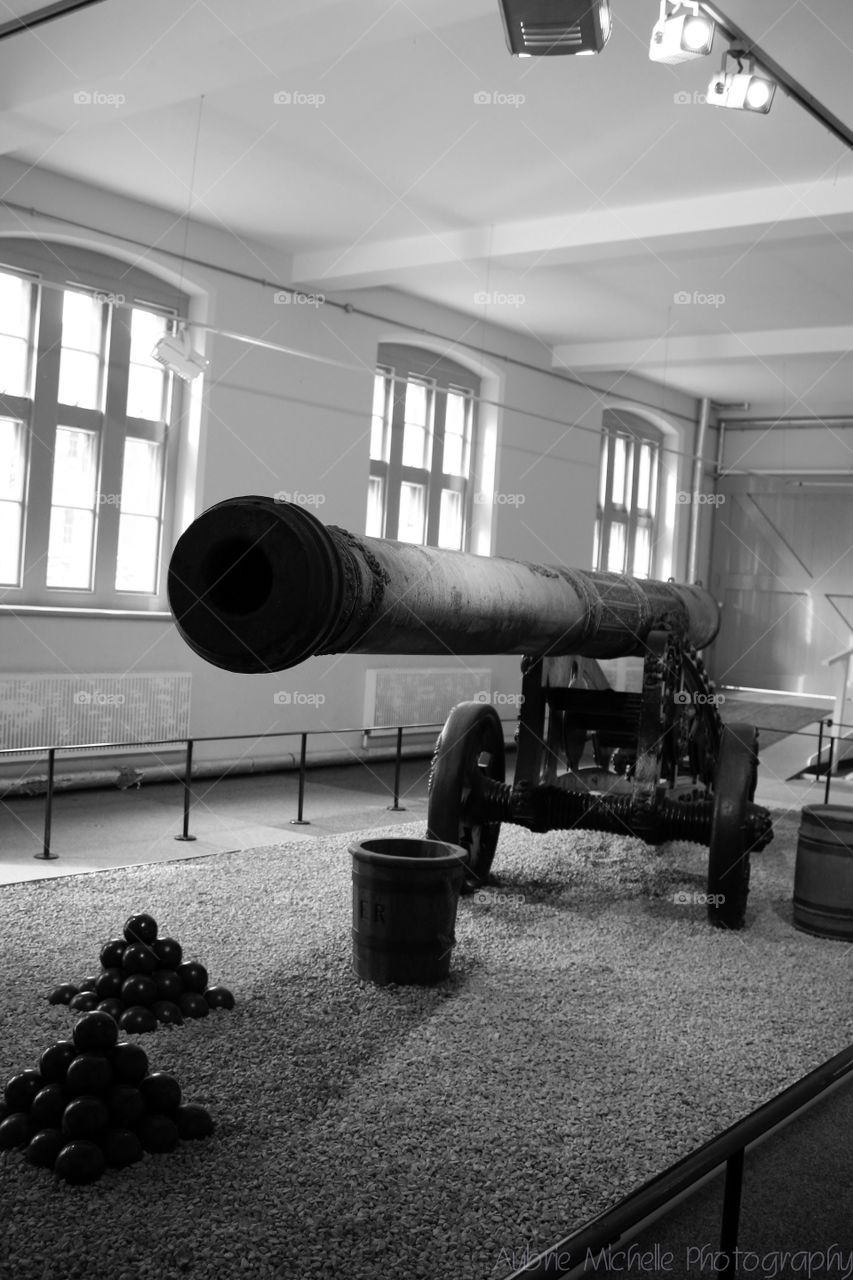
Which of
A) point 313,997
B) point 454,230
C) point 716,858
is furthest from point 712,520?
point 313,997

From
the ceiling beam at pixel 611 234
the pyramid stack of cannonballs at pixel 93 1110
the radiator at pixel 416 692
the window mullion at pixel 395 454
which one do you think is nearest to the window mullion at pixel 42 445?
the ceiling beam at pixel 611 234

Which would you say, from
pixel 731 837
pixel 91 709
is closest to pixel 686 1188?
pixel 731 837

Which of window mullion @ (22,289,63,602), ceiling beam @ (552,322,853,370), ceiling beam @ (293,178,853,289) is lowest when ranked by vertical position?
window mullion @ (22,289,63,602)

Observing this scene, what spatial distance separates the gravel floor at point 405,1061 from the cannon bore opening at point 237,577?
128cm

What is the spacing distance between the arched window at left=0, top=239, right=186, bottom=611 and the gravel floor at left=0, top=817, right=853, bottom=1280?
9.77ft

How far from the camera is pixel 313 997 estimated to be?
12.7ft

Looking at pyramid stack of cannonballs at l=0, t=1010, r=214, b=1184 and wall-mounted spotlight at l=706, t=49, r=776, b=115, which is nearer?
pyramid stack of cannonballs at l=0, t=1010, r=214, b=1184

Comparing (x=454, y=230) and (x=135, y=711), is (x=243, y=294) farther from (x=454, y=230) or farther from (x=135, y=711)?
(x=135, y=711)

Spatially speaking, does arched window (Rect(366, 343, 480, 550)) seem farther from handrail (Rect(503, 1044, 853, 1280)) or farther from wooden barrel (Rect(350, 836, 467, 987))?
handrail (Rect(503, 1044, 853, 1280))

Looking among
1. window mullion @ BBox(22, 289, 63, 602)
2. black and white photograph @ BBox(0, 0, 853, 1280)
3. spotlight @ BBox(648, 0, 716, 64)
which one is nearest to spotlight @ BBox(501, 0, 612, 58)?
black and white photograph @ BBox(0, 0, 853, 1280)

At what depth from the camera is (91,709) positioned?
302 inches

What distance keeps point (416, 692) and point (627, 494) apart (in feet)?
15.1

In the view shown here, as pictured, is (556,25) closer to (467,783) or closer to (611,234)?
(467,783)

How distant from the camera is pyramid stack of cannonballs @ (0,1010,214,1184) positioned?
2648 mm
